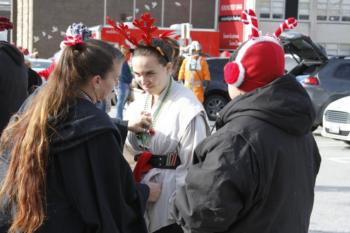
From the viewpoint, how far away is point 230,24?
4338cm

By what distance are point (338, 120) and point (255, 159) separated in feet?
32.1

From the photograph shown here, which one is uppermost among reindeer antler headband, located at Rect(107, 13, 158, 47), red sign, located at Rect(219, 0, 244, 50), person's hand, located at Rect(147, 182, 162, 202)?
red sign, located at Rect(219, 0, 244, 50)

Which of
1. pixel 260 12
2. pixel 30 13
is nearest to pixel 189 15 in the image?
pixel 260 12

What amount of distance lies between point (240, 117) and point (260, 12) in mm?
43659

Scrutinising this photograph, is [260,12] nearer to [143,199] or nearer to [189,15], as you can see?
[189,15]

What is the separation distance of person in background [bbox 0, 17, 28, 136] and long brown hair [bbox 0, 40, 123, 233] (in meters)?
1.65

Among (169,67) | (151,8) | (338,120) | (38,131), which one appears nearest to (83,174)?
(38,131)

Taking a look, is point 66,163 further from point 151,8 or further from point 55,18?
point 151,8

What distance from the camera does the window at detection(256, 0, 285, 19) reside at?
4506 centimetres

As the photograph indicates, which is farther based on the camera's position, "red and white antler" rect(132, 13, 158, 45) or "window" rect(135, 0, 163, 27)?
"window" rect(135, 0, 163, 27)

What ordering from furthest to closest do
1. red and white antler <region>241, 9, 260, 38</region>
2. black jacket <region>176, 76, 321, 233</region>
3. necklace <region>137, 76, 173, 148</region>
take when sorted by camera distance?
necklace <region>137, 76, 173, 148</region> → red and white antler <region>241, 9, 260, 38</region> → black jacket <region>176, 76, 321, 233</region>

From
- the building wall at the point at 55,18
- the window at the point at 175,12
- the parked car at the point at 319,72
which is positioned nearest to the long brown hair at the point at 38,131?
the parked car at the point at 319,72

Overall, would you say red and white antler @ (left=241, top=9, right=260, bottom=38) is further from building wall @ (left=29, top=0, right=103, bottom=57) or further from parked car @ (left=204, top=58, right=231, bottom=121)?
building wall @ (left=29, top=0, right=103, bottom=57)

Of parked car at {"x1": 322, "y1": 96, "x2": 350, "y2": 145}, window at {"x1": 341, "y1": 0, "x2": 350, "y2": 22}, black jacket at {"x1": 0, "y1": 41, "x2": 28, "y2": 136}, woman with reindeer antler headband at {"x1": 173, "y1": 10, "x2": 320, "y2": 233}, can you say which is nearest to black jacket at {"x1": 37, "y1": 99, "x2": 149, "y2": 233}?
woman with reindeer antler headband at {"x1": 173, "y1": 10, "x2": 320, "y2": 233}
